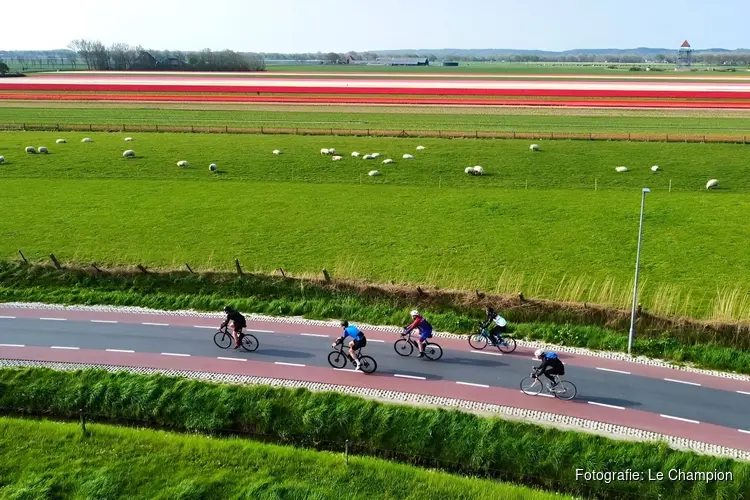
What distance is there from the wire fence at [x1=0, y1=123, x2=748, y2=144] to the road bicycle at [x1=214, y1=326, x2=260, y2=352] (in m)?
49.5

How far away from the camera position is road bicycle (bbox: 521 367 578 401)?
19.8m

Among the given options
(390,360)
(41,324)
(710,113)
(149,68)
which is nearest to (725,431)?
(390,360)

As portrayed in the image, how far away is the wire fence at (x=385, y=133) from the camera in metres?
65.4

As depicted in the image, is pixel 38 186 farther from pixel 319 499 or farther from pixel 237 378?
pixel 319 499

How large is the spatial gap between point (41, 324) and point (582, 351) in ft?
71.3

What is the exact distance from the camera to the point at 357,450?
18484 mm

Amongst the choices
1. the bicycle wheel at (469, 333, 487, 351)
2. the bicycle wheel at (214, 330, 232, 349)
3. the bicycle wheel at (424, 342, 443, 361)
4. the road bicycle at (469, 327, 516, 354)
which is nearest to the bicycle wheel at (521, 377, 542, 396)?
the road bicycle at (469, 327, 516, 354)

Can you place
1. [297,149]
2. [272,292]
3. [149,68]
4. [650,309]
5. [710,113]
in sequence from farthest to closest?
[149,68]
[710,113]
[297,149]
[272,292]
[650,309]

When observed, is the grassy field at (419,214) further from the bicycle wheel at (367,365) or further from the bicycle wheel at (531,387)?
the bicycle wheel at (367,365)

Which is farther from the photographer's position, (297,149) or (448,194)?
(297,149)

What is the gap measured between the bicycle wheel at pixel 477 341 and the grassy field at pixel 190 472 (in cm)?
702

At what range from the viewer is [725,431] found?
707 inches

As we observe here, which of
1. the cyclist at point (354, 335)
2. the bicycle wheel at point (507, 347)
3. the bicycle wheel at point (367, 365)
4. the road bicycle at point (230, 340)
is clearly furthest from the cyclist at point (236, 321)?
the bicycle wheel at point (507, 347)

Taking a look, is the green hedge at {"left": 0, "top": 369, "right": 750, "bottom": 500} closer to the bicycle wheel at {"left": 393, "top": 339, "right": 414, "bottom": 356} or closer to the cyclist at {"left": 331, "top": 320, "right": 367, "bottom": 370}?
the cyclist at {"left": 331, "top": 320, "right": 367, "bottom": 370}
